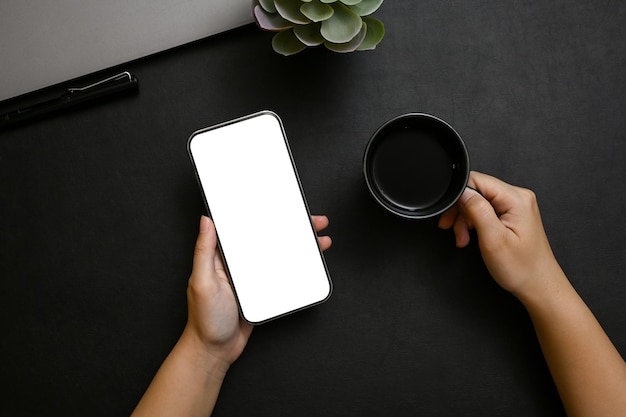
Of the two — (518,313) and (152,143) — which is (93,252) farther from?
(518,313)

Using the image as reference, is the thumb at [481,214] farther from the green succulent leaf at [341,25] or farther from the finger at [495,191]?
the green succulent leaf at [341,25]

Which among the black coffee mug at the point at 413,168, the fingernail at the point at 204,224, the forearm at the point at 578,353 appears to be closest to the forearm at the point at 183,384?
the fingernail at the point at 204,224

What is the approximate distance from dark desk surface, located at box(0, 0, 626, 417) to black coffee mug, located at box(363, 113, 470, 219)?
0.21 feet

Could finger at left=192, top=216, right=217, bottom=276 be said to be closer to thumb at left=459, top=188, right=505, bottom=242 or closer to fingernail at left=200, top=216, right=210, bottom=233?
fingernail at left=200, top=216, right=210, bottom=233

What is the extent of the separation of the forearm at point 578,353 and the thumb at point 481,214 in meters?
0.09

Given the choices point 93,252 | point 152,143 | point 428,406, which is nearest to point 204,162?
point 152,143

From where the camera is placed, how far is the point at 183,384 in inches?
24.4

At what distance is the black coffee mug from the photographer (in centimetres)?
59

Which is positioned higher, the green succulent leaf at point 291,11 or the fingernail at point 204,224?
the green succulent leaf at point 291,11

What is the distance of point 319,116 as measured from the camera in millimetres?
663

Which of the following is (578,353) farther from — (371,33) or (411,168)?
(371,33)

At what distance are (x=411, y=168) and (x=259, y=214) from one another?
0.18 metres

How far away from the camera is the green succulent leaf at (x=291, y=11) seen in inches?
21.6

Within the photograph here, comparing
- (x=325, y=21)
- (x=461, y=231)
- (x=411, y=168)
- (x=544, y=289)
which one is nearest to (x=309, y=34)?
(x=325, y=21)
